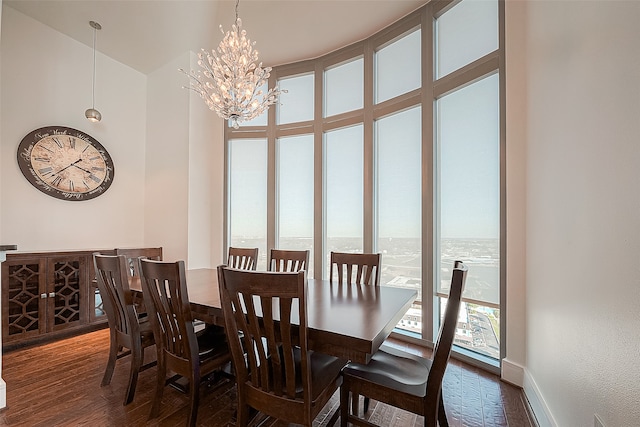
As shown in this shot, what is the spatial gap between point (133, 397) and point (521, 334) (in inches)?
115

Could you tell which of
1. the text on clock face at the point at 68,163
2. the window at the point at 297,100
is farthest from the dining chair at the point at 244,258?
the text on clock face at the point at 68,163

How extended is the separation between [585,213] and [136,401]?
292cm

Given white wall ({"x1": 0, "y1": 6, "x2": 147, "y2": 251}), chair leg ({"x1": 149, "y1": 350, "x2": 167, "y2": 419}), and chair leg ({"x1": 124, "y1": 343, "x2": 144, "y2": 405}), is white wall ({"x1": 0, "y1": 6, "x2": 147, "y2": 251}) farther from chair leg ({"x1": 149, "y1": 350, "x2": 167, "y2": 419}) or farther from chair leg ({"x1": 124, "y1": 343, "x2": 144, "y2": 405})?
chair leg ({"x1": 149, "y1": 350, "x2": 167, "y2": 419})

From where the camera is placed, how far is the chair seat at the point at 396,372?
4.46ft

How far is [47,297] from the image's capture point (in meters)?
2.98

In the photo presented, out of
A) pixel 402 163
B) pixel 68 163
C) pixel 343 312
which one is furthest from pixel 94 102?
pixel 343 312

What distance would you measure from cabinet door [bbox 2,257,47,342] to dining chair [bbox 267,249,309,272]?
2513mm

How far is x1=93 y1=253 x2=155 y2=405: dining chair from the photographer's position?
190cm

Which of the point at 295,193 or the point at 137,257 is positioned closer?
the point at 137,257

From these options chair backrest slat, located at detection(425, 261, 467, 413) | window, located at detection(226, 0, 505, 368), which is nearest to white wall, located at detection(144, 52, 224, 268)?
window, located at detection(226, 0, 505, 368)

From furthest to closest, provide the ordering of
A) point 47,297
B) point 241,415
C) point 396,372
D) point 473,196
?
point 47,297 → point 473,196 → point 396,372 → point 241,415

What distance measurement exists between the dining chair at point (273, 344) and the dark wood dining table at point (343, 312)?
111 millimetres

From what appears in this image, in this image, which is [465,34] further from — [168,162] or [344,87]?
[168,162]

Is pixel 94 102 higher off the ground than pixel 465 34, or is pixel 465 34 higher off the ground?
pixel 465 34
